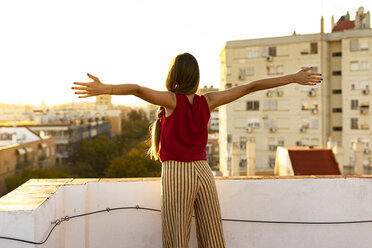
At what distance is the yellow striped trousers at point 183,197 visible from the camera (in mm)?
2281

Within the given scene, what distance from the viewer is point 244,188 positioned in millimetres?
2938

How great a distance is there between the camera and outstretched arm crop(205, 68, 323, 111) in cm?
242

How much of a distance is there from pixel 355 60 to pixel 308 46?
11.6 ft

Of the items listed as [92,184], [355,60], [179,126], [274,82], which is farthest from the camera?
[355,60]

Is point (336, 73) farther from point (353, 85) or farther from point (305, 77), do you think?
point (305, 77)

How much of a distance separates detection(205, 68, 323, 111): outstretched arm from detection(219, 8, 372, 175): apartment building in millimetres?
29224

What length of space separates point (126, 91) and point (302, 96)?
→ 31.8 metres

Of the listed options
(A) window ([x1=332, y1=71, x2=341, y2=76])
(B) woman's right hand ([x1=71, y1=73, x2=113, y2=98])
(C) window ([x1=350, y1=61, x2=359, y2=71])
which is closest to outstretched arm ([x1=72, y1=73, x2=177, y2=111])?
(B) woman's right hand ([x1=71, y1=73, x2=113, y2=98])

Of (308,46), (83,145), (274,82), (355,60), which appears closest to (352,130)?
(355,60)

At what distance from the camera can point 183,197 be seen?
228cm

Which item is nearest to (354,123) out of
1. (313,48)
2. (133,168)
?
(313,48)

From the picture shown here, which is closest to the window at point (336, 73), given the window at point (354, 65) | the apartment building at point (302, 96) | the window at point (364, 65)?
the apartment building at point (302, 96)

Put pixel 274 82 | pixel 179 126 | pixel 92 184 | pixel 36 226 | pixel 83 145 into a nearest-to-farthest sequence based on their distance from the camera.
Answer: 1. pixel 36 226
2. pixel 179 126
3. pixel 274 82
4. pixel 92 184
5. pixel 83 145

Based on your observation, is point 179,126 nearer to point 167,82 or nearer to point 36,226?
point 167,82
